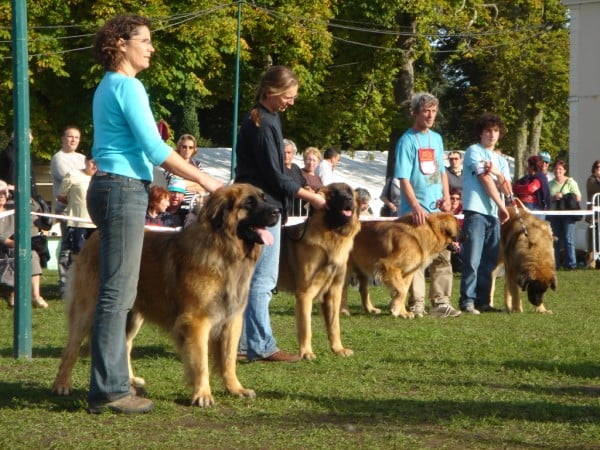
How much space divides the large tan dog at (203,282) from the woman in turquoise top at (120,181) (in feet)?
1.03

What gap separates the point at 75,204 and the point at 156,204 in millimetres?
1405

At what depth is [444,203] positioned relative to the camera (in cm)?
1105

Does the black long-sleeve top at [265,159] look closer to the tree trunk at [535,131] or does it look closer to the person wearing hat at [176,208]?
the person wearing hat at [176,208]

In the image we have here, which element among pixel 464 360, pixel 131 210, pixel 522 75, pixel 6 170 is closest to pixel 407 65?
pixel 522 75

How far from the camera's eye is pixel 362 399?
617 centimetres

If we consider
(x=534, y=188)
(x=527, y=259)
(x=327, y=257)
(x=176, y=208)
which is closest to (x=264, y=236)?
(x=327, y=257)

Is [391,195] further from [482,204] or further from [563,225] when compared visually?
[563,225]

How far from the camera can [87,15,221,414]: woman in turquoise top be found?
555 cm

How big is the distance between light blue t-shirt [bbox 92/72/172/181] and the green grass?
1315 millimetres

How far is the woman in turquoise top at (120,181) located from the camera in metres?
5.55

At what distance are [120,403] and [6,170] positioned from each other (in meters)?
8.33

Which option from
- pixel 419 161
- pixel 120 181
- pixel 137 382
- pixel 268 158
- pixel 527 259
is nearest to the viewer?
pixel 120 181

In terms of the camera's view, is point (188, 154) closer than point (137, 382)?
No

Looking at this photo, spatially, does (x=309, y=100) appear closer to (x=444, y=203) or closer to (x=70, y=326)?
(x=444, y=203)
